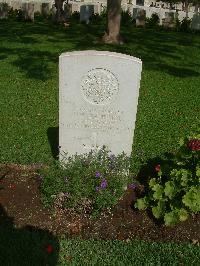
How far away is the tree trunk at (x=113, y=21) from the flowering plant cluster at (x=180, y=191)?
1191cm

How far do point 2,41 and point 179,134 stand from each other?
1057 centimetres

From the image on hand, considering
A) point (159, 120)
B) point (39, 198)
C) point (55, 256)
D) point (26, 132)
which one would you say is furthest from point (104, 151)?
point (159, 120)

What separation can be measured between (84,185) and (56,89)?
5.77 meters

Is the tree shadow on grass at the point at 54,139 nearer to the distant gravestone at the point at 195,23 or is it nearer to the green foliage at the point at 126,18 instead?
the distant gravestone at the point at 195,23

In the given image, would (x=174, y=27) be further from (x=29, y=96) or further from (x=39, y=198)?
(x=39, y=198)

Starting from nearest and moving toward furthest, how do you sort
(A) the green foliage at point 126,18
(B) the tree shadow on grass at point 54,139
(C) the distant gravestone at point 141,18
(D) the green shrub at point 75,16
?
1. (B) the tree shadow on grass at point 54,139
2. (C) the distant gravestone at point 141,18
3. (A) the green foliage at point 126,18
4. (D) the green shrub at point 75,16

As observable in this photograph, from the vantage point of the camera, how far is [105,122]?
19.2 ft

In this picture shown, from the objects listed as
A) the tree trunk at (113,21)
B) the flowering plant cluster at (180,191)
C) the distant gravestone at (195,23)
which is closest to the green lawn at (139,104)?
the flowering plant cluster at (180,191)

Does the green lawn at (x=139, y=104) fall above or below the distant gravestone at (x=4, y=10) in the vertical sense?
below

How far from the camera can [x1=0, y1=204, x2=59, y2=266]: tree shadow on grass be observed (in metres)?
4.77

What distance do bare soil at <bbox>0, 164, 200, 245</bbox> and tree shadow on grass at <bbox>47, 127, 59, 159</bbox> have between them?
4.25ft

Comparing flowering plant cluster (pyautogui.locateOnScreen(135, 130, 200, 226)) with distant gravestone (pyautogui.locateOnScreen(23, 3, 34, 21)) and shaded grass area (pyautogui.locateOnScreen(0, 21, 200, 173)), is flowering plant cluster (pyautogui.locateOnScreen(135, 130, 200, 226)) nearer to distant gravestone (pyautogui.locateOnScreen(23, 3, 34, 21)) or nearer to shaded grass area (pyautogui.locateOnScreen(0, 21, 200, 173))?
shaded grass area (pyautogui.locateOnScreen(0, 21, 200, 173))

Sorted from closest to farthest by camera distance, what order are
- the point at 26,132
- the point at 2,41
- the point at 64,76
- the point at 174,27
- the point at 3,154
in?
1. the point at 64,76
2. the point at 3,154
3. the point at 26,132
4. the point at 2,41
5. the point at 174,27

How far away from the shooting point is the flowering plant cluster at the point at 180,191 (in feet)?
16.9
